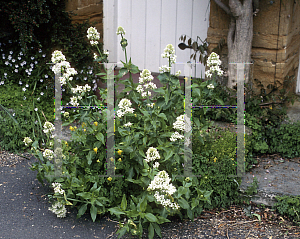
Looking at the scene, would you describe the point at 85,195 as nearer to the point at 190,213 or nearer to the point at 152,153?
the point at 152,153

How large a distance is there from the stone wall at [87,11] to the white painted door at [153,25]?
41cm

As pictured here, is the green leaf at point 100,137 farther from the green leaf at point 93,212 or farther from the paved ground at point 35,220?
the paved ground at point 35,220

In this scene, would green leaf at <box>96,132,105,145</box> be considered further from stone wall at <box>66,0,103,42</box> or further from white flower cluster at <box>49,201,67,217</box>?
stone wall at <box>66,0,103,42</box>

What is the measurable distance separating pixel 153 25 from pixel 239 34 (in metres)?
1.66

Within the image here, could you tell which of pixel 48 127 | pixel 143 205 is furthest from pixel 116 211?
pixel 48 127

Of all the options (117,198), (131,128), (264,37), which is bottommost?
(117,198)

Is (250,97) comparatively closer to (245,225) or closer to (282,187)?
(282,187)

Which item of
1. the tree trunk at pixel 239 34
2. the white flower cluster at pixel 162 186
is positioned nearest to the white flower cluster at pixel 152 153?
the white flower cluster at pixel 162 186

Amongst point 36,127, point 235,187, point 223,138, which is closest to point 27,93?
point 36,127

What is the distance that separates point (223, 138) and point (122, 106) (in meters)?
1.25

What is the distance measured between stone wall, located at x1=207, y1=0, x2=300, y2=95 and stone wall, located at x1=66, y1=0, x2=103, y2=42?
164 cm

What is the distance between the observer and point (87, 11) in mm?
4785

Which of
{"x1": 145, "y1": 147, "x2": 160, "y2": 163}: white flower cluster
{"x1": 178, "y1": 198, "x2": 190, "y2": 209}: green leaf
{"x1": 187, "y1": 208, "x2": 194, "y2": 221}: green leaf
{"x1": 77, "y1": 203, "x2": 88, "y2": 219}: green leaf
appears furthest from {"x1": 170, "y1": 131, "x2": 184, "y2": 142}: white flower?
{"x1": 77, "y1": 203, "x2": 88, "y2": 219}: green leaf

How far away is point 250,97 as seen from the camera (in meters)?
3.98
